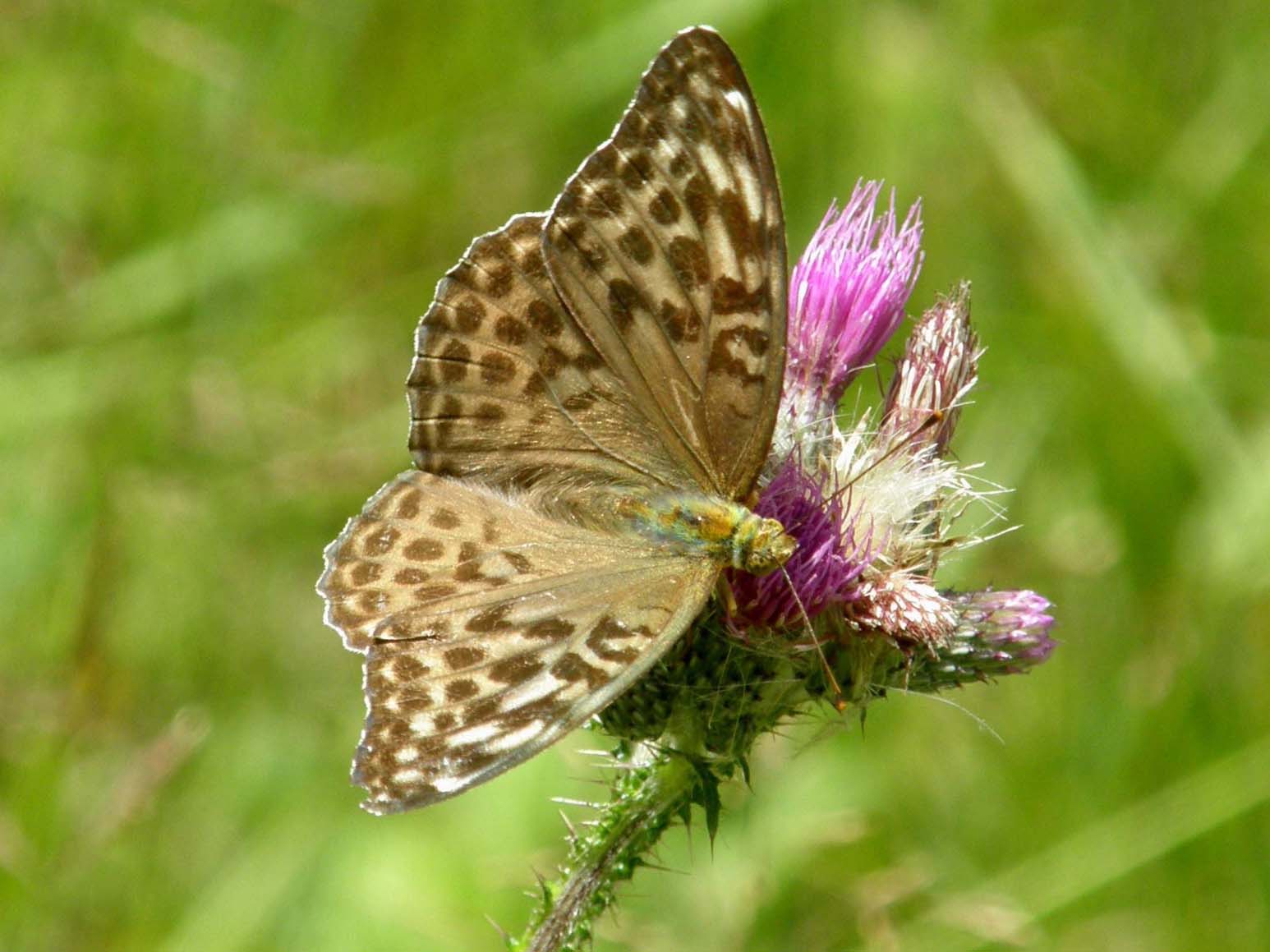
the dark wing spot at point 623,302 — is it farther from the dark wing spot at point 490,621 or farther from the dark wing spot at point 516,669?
the dark wing spot at point 516,669

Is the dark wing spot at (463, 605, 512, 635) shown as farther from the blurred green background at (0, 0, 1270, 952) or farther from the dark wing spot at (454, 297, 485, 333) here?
the blurred green background at (0, 0, 1270, 952)

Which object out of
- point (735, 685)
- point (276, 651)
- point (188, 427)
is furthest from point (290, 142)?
point (735, 685)

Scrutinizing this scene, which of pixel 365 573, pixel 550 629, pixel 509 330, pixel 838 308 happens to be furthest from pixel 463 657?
pixel 838 308

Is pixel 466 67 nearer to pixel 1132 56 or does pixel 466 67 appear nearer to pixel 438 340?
pixel 1132 56

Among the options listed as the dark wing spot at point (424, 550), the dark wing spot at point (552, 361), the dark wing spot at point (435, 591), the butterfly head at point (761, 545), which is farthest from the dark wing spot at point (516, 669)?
the dark wing spot at point (552, 361)

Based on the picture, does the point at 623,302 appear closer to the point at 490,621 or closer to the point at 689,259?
the point at 689,259
